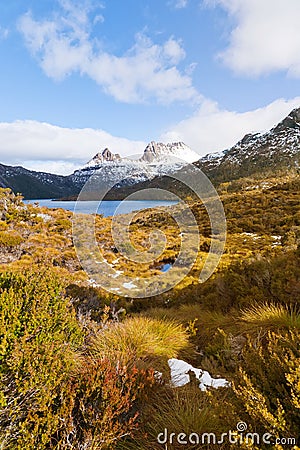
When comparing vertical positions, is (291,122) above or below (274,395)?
above

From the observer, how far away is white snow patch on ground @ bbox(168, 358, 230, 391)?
2926mm

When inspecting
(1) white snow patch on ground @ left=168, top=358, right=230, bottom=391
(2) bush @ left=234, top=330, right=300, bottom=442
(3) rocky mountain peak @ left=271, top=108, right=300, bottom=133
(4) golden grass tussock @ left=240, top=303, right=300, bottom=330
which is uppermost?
(3) rocky mountain peak @ left=271, top=108, right=300, bottom=133

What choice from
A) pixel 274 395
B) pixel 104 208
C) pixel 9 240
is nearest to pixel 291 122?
pixel 104 208

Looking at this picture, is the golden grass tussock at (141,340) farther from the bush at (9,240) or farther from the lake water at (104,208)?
the lake water at (104,208)

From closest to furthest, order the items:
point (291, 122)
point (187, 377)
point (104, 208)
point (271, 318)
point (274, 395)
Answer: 1. point (274, 395)
2. point (187, 377)
3. point (271, 318)
4. point (104, 208)
5. point (291, 122)

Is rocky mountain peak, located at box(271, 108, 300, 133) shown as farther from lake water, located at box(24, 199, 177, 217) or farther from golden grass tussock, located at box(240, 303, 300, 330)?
golden grass tussock, located at box(240, 303, 300, 330)

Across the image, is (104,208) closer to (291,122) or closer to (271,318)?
(271,318)

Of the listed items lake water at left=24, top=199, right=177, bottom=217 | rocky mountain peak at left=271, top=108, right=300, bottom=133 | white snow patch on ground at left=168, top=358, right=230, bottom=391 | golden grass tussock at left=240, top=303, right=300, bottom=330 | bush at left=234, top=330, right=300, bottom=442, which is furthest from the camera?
rocky mountain peak at left=271, top=108, right=300, bottom=133

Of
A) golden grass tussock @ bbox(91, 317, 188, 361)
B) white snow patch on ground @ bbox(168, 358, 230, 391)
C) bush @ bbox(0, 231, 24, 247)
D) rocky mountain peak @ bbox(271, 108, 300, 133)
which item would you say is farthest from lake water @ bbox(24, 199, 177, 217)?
rocky mountain peak @ bbox(271, 108, 300, 133)

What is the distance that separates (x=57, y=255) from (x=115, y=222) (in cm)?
1014

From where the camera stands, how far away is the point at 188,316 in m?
5.15

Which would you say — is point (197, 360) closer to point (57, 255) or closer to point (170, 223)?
point (57, 255)

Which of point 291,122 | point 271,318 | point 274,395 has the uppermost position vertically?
point 291,122

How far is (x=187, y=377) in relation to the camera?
3107 mm
